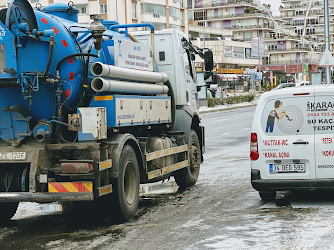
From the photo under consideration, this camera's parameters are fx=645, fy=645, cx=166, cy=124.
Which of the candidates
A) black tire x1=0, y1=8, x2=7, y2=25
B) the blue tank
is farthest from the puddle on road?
black tire x1=0, y1=8, x2=7, y2=25

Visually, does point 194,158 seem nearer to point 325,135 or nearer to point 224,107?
point 325,135

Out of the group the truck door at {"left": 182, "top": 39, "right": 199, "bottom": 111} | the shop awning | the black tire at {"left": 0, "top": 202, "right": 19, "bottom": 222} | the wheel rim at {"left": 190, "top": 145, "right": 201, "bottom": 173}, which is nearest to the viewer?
the black tire at {"left": 0, "top": 202, "right": 19, "bottom": 222}

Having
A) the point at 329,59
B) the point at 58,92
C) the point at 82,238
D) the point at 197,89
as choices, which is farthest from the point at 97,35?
the point at 329,59

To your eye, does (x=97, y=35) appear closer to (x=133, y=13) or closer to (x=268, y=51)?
(x=133, y=13)

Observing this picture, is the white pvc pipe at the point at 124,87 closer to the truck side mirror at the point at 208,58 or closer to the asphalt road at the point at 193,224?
the asphalt road at the point at 193,224

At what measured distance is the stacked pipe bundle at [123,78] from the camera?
7973 mm

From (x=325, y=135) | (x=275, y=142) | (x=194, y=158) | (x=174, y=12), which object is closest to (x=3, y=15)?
(x=275, y=142)

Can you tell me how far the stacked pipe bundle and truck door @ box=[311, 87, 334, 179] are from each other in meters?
2.53

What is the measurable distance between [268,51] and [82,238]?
149189 millimetres

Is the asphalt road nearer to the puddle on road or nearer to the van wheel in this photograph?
the puddle on road

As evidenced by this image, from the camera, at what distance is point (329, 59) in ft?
92.9

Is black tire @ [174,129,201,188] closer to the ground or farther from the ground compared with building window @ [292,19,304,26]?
closer to the ground

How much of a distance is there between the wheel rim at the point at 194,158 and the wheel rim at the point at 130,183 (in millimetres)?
3245

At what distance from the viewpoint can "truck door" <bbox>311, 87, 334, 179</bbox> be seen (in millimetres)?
8898
